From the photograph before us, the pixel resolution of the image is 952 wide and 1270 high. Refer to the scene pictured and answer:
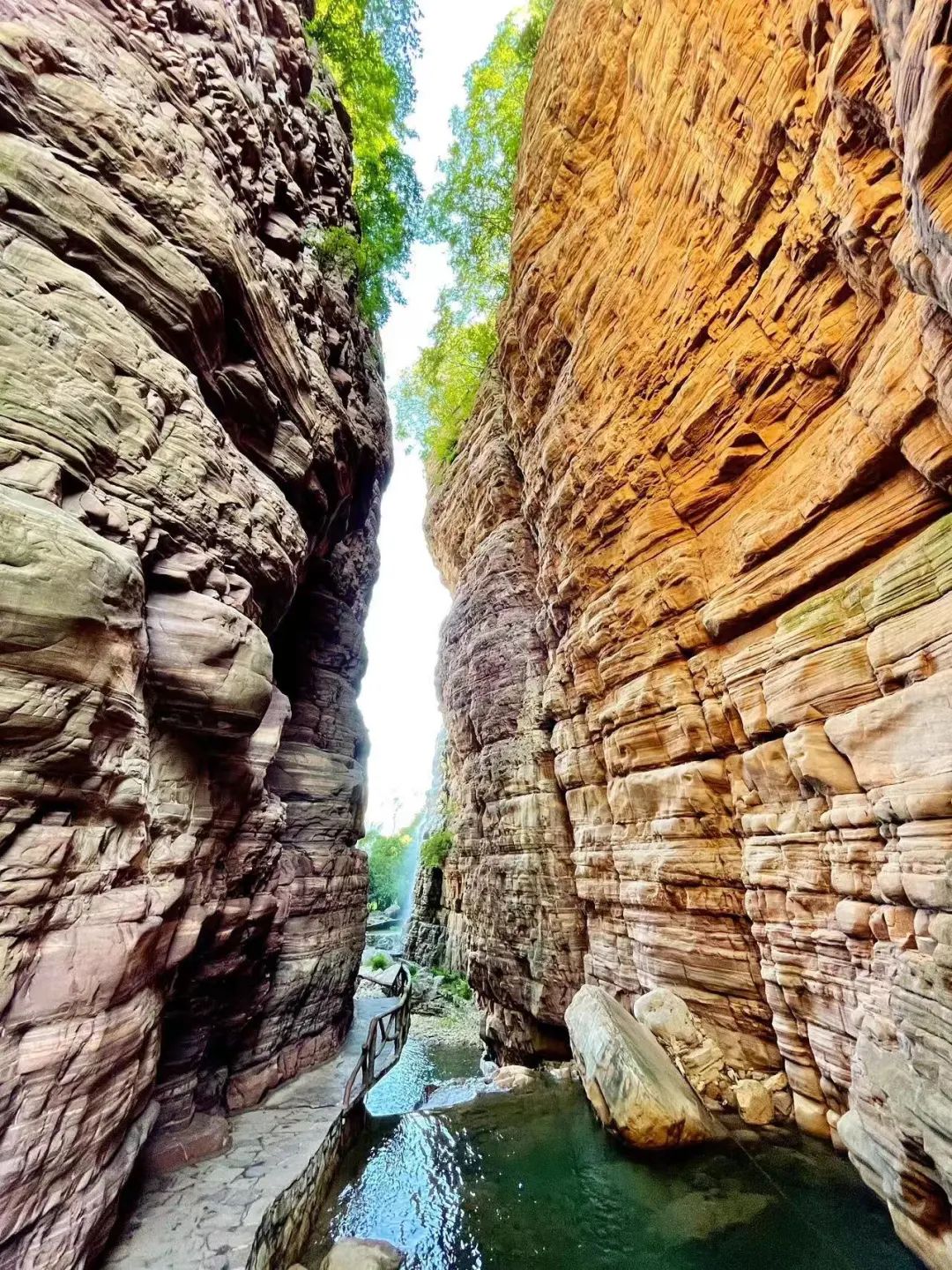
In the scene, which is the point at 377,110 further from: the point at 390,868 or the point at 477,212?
the point at 390,868

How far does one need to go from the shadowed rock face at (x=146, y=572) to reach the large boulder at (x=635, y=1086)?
515 centimetres

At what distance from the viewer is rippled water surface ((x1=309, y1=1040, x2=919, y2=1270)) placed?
4.81 meters

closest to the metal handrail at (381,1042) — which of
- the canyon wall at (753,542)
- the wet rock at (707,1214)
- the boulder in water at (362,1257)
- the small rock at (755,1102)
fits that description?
the boulder in water at (362,1257)

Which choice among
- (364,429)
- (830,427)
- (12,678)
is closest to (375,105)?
(364,429)

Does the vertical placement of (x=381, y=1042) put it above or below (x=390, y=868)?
below

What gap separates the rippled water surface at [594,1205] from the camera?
481 centimetres

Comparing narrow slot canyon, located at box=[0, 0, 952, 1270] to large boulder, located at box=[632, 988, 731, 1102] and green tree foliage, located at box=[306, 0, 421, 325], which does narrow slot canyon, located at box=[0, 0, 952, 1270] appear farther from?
green tree foliage, located at box=[306, 0, 421, 325]

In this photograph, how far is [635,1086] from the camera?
659 cm

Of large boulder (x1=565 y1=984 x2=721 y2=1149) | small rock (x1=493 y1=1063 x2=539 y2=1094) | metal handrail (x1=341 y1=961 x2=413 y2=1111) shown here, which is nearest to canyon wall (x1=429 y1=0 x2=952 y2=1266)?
large boulder (x1=565 y1=984 x2=721 y2=1149)

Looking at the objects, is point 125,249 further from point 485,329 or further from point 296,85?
point 485,329

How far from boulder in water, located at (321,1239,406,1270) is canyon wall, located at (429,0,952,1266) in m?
4.63

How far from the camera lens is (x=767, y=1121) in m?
6.51

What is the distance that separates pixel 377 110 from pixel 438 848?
87.2 ft

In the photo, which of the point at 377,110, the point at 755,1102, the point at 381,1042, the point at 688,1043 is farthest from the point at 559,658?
the point at 377,110
